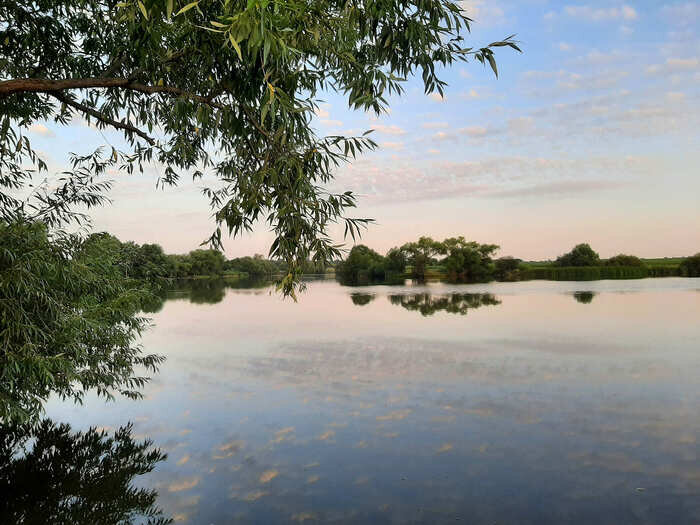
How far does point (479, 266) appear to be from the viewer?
61938mm

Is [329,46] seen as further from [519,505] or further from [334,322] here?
[334,322]

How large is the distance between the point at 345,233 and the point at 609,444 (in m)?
3.94

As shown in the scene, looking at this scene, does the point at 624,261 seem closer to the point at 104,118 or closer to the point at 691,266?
the point at 691,266

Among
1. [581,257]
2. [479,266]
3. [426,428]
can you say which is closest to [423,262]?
[479,266]

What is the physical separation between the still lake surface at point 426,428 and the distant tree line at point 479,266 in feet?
142

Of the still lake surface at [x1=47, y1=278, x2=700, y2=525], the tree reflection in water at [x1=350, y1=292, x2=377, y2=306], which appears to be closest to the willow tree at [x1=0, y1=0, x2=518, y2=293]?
the still lake surface at [x1=47, y1=278, x2=700, y2=525]

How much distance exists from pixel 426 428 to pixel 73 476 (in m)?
3.97

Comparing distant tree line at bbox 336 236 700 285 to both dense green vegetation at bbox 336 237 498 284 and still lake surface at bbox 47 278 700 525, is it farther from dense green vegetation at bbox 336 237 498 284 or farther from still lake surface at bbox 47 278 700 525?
still lake surface at bbox 47 278 700 525

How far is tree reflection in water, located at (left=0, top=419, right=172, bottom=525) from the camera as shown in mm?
4113

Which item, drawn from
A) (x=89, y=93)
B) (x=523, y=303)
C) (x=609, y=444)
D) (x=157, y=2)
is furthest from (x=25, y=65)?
(x=523, y=303)

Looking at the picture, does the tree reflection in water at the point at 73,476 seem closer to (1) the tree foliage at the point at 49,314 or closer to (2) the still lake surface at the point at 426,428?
(2) the still lake surface at the point at 426,428

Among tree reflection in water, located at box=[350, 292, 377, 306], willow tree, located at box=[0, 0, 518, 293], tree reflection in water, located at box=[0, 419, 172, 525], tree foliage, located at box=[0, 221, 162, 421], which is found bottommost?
tree reflection in water, located at box=[0, 419, 172, 525]

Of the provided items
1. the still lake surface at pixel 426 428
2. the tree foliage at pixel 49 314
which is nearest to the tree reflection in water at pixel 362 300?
the still lake surface at pixel 426 428

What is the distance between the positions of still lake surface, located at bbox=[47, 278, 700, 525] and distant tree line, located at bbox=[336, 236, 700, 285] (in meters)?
43.3
